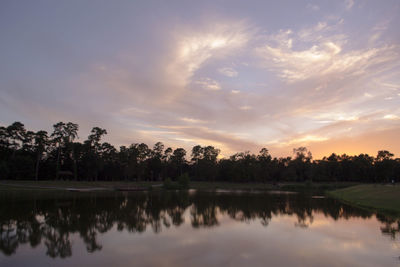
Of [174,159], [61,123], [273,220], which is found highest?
[61,123]

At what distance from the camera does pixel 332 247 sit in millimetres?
15477

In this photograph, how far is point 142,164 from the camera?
321 ft

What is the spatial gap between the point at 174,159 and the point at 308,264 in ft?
344

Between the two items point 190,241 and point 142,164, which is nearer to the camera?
point 190,241

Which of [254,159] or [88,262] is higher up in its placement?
[254,159]

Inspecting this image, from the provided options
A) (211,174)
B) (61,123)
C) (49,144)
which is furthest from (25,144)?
(211,174)

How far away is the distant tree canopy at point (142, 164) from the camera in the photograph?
247 feet

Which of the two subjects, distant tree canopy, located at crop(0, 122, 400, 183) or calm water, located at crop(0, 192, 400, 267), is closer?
calm water, located at crop(0, 192, 400, 267)

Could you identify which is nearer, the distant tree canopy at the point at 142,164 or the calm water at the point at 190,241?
the calm water at the point at 190,241

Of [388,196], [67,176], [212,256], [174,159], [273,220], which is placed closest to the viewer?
[212,256]

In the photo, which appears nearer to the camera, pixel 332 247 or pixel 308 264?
pixel 308 264

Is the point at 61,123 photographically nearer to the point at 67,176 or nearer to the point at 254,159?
the point at 67,176

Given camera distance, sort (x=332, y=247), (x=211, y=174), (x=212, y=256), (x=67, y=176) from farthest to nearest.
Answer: (x=211, y=174), (x=67, y=176), (x=332, y=247), (x=212, y=256)

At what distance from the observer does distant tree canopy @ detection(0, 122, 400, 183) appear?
2965 inches
